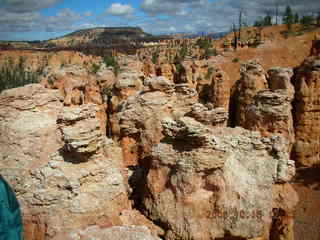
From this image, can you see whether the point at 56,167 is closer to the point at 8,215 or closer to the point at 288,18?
the point at 8,215

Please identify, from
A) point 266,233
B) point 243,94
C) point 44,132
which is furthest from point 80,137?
A: point 243,94

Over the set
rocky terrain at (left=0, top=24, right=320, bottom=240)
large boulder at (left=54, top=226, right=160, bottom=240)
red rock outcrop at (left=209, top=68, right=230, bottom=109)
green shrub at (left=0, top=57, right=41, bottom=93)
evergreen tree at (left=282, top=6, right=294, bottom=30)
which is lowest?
large boulder at (left=54, top=226, right=160, bottom=240)

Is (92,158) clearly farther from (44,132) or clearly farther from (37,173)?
(44,132)

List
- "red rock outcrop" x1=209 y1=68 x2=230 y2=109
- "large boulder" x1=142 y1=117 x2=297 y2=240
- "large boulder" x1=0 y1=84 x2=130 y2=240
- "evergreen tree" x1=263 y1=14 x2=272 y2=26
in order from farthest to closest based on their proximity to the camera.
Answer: "evergreen tree" x1=263 y1=14 x2=272 y2=26, "red rock outcrop" x1=209 y1=68 x2=230 y2=109, "large boulder" x1=142 y1=117 x2=297 y2=240, "large boulder" x1=0 y1=84 x2=130 y2=240

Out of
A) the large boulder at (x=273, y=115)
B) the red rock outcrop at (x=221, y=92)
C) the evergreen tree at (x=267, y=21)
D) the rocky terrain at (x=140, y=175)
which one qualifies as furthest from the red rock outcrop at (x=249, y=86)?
the evergreen tree at (x=267, y=21)

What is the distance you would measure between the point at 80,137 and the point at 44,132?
1.18 metres

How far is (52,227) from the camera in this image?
3.99m

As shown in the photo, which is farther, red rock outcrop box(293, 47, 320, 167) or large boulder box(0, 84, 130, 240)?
red rock outcrop box(293, 47, 320, 167)

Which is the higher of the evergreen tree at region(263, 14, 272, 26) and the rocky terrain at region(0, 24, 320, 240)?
the evergreen tree at region(263, 14, 272, 26)

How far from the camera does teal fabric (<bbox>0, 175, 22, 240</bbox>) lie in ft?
8.51

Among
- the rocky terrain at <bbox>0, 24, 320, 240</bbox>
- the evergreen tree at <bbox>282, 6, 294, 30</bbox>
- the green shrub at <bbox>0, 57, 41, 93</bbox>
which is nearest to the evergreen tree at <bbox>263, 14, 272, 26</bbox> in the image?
the evergreen tree at <bbox>282, 6, 294, 30</bbox>

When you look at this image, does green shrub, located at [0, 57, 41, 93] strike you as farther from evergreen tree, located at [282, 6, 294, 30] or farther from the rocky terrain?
evergreen tree, located at [282, 6, 294, 30]

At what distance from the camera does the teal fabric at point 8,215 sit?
8.51 ft

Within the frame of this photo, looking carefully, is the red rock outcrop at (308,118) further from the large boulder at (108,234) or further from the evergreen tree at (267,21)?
the evergreen tree at (267,21)
